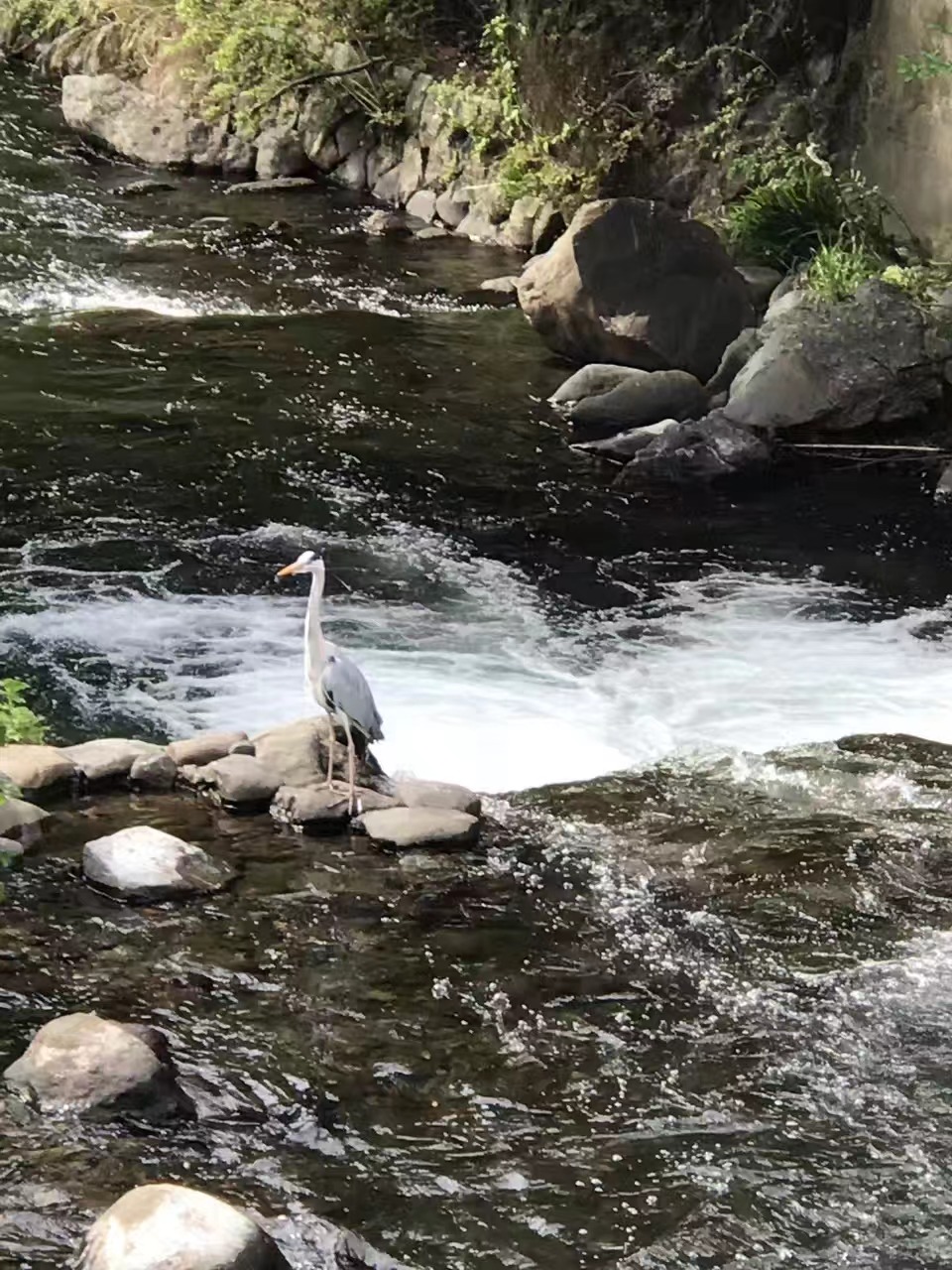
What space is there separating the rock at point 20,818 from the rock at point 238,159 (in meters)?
12.0

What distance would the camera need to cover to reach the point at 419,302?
13117 mm

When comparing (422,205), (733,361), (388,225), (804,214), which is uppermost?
(804,214)

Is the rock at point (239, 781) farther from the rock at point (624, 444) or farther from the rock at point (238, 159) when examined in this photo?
the rock at point (238, 159)

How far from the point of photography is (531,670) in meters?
7.85

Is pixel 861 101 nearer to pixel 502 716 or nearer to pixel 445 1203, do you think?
pixel 502 716

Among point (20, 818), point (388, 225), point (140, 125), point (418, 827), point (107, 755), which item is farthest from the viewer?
point (140, 125)

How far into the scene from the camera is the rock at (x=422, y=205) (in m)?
15.7

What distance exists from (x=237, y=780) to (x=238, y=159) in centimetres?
1184

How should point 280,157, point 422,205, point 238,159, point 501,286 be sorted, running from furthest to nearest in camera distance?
1. point 238,159
2. point 280,157
3. point 422,205
4. point 501,286

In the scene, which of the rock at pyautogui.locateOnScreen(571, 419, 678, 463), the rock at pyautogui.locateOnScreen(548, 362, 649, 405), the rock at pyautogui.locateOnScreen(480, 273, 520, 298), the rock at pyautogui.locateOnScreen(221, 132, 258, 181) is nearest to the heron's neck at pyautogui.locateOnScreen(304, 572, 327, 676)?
the rock at pyautogui.locateOnScreen(571, 419, 678, 463)

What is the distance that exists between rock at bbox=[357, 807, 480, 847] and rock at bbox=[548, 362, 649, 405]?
5.28 meters

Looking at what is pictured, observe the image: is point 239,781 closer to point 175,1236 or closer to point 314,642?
point 314,642

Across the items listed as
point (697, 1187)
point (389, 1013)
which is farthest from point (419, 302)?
point (697, 1187)

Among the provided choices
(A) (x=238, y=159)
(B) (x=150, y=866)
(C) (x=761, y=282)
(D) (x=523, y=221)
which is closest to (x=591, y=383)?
(C) (x=761, y=282)
